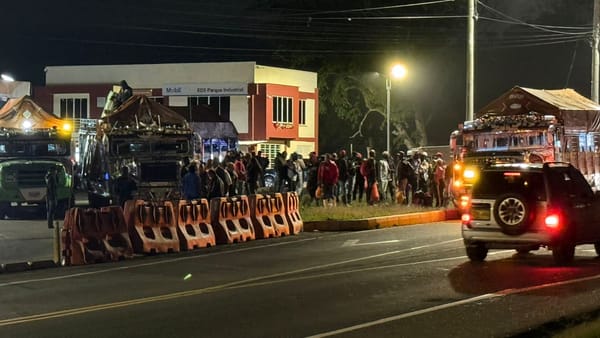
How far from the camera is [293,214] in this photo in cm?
2186

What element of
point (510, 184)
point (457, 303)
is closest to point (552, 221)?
point (510, 184)

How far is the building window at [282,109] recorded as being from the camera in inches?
2005

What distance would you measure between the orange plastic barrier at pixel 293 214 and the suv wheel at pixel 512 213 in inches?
303

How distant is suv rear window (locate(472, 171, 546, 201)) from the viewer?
A: 14657mm

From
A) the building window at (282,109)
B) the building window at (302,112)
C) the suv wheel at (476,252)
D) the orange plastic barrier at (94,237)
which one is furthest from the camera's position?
the building window at (302,112)

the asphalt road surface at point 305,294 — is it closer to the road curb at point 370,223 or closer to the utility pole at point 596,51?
the road curb at point 370,223

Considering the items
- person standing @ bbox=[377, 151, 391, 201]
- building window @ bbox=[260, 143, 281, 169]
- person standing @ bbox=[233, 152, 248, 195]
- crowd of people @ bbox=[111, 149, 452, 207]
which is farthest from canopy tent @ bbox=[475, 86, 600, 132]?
building window @ bbox=[260, 143, 281, 169]

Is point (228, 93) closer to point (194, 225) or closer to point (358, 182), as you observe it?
point (358, 182)

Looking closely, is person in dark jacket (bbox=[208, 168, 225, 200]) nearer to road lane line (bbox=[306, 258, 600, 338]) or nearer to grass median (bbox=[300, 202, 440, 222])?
grass median (bbox=[300, 202, 440, 222])

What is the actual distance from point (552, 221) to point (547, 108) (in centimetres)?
1451

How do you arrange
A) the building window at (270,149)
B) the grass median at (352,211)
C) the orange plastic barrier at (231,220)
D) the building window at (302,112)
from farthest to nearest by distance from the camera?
1. the building window at (302,112)
2. the building window at (270,149)
3. the grass median at (352,211)
4. the orange plastic barrier at (231,220)

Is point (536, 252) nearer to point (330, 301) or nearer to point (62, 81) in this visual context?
point (330, 301)

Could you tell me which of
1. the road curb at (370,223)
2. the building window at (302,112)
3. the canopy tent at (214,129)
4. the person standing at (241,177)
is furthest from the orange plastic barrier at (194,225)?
the building window at (302,112)

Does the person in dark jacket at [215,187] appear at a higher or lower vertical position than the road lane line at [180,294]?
higher
